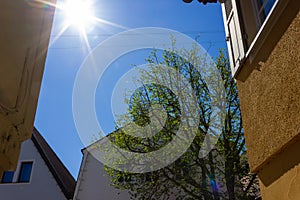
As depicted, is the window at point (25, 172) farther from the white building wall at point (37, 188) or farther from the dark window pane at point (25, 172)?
the white building wall at point (37, 188)

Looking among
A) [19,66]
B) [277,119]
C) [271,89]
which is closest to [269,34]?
[271,89]

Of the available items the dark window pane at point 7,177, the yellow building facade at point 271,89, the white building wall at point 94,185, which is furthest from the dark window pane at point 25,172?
the yellow building facade at point 271,89

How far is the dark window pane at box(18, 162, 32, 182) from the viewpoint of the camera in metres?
14.1

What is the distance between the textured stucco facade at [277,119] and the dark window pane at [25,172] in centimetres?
1320

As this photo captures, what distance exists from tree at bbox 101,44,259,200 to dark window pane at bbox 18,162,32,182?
489 centimetres

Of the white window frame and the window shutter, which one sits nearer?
the white window frame

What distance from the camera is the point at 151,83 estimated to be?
11.9 m

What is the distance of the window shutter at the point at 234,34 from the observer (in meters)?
3.57

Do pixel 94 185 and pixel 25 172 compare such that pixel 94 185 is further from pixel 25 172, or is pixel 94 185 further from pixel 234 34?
pixel 234 34

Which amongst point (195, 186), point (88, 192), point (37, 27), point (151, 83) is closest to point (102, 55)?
point (151, 83)

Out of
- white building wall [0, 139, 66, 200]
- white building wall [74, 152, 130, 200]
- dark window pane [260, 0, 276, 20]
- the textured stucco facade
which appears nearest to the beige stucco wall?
the textured stucco facade

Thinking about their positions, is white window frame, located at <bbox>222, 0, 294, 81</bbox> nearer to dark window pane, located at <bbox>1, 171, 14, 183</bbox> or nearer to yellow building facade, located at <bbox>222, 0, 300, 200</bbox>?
yellow building facade, located at <bbox>222, 0, 300, 200</bbox>

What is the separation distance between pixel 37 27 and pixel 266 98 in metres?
2.37

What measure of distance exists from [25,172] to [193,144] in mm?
8374
